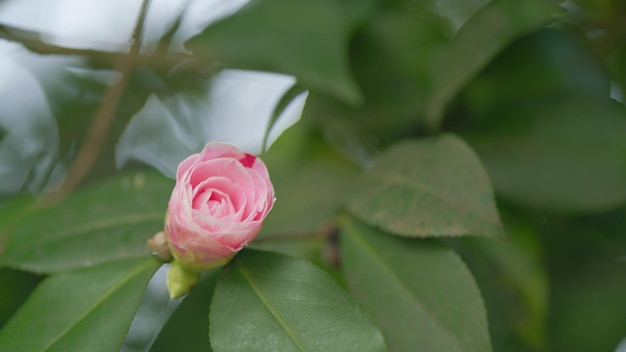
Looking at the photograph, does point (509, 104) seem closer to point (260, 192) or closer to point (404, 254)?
point (404, 254)

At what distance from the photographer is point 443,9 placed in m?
0.99

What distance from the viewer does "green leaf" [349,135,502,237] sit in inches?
21.9

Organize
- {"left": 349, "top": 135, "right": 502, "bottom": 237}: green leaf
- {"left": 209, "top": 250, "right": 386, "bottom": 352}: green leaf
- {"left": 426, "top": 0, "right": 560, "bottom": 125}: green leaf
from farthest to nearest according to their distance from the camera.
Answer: {"left": 426, "top": 0, "right": 560, "bottom": 125}: green leaf
{"left": 349, "top": 135, "right": 502, "bottom": 237}: green leaf
{"left": 209, "top": 250, "right": 386, "bottom": 352}: green leaf

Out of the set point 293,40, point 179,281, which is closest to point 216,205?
point 179,281

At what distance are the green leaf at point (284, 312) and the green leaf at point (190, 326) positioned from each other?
0.42 feet

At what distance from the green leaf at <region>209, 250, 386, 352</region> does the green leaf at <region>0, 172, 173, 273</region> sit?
0.38 feet

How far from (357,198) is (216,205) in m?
0.22

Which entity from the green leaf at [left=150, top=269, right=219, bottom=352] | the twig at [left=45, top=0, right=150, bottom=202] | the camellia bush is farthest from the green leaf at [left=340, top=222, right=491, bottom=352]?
the twig at [left=45, top=0, right=150, bottom=202]

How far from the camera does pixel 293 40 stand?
76 centimetres

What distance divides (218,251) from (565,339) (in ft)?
1.64

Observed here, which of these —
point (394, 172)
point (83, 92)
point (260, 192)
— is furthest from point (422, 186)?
point (83, 92)

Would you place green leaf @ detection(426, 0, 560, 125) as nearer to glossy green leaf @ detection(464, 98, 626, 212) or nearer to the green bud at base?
glossy green leaf @ detection(464, 98, 626, 212)

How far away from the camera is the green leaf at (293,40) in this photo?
73cm

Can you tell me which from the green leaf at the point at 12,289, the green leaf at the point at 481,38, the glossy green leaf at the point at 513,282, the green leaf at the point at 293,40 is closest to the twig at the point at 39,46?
the green leaf at the point at 293,40
